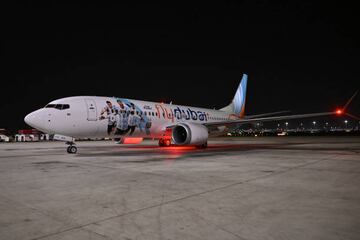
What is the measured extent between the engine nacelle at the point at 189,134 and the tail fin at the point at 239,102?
12.2 metres

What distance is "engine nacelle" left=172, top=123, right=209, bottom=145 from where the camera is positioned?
18034 millimetres

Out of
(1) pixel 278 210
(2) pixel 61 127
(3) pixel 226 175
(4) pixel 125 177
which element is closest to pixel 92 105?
(2) pixel 61 127

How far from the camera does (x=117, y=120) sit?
1738 centimetres

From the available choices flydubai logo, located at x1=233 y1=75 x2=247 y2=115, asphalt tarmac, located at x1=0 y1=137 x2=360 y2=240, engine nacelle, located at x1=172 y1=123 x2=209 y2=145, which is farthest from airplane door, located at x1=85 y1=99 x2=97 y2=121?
flydubai logo, located at x1=233 y1=75 x2=247 y2=115

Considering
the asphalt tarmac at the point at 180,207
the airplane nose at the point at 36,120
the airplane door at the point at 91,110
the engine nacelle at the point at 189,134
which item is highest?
the airplane door at the point at 91,110

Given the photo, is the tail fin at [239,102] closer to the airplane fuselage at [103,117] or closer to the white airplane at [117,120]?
the white airplane at [117,120]

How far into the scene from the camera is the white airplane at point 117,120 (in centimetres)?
1511

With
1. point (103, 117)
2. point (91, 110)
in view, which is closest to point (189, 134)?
point (103, 117)

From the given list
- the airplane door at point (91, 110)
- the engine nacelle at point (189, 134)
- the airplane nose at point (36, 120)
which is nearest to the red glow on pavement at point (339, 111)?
the engine nacelle at point (189, 134)

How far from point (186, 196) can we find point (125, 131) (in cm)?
1284

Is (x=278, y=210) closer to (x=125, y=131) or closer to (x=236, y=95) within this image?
(x=125, y=131)

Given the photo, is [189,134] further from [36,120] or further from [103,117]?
[36,120]

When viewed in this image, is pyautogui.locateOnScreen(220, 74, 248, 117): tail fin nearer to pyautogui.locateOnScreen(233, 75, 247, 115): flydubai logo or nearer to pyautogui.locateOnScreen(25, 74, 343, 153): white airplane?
pyautogui.locateOnScreen(233, 75, 247, 115): flydubai logo

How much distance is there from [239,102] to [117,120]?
17409mm
